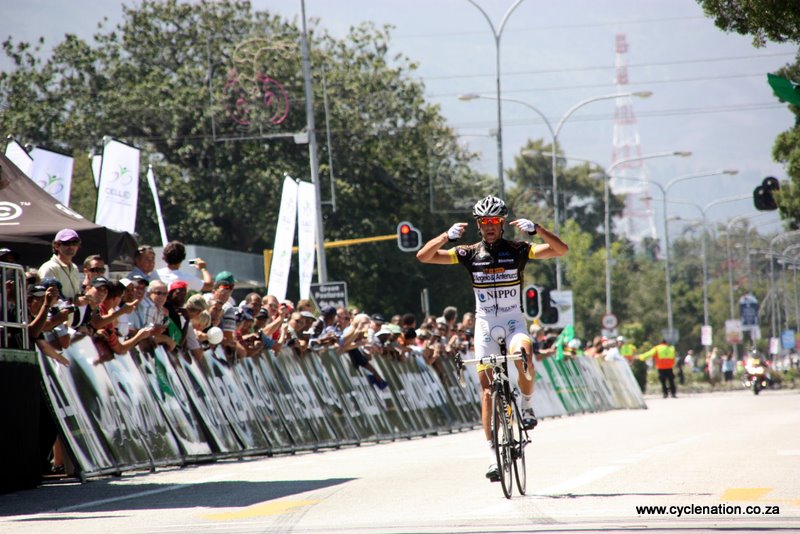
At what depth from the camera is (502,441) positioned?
10.7 m

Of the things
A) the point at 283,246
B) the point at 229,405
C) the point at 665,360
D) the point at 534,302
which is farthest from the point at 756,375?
the point at 229,405

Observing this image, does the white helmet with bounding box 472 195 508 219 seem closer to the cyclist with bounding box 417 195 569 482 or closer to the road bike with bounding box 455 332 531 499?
the cyclist with bounding box 417 195 569 482

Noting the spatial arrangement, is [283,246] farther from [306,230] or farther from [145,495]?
[145,495]

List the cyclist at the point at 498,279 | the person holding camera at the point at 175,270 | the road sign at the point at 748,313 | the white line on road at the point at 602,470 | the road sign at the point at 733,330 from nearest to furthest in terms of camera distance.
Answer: the cyclist at the point at 498,279 < the white line on road at the point at 602,470 < the person holding camera at the point at 175,270 < the road sign at the point at 748,313 < the road sign at the point at 733,330

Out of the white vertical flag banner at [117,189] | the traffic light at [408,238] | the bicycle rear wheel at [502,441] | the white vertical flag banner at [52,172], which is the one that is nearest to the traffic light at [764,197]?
the traffic light at [408,238]

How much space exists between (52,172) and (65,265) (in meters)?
Answer: 8.43

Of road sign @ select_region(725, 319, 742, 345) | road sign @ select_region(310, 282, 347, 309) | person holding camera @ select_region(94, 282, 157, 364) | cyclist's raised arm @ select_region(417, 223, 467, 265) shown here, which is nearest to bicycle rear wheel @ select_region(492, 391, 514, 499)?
cyclist's raised arm @ select_region(417, 223, 467, 265)

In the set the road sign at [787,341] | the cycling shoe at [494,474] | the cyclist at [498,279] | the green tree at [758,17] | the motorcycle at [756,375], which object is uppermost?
the green tree at [758,17]

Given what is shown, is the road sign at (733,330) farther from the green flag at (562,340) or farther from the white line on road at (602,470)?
the white line on road at (602,470)

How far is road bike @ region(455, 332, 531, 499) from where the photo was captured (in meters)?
10.6

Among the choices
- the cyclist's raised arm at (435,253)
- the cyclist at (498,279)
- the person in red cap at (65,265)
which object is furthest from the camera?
the person in red cap at (65,265)

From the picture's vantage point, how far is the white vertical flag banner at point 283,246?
1083 inches

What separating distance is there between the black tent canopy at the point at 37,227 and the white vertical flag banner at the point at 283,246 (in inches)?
366

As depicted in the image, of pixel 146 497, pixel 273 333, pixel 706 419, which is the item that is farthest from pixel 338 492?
pixel 706 419
